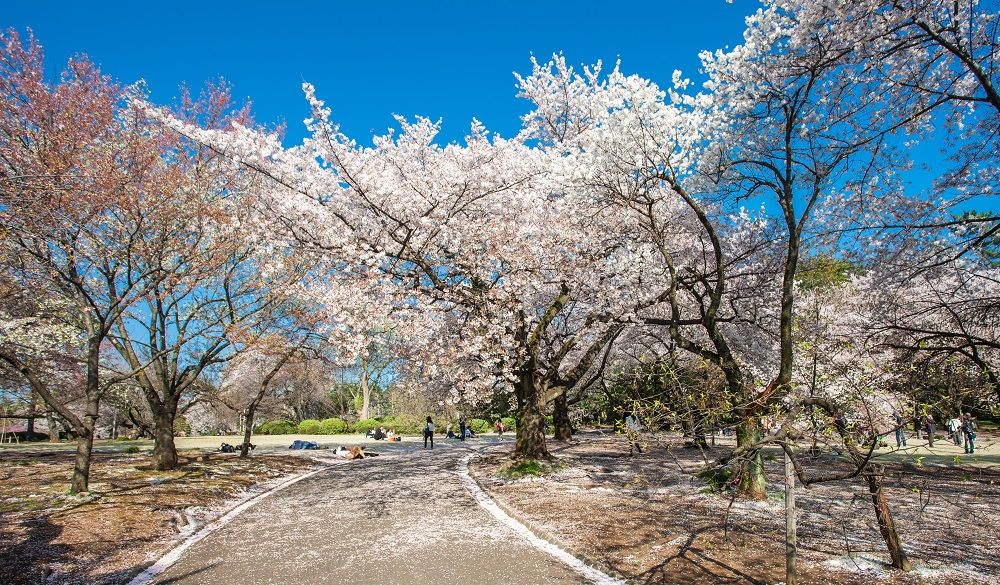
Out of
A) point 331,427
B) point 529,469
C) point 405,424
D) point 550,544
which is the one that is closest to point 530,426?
point 529,469

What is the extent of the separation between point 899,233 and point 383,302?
976 cm

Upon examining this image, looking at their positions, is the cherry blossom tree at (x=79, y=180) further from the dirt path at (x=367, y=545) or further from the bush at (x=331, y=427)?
the bush at (x=331, y=427)

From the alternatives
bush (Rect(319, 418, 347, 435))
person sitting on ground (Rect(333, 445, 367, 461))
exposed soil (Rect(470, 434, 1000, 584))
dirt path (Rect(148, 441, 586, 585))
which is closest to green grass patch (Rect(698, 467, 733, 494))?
exposed soil (Rect(470, 434, 1000, 584))

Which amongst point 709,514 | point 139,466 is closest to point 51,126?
point 139,466

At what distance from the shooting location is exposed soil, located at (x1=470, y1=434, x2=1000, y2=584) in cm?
525

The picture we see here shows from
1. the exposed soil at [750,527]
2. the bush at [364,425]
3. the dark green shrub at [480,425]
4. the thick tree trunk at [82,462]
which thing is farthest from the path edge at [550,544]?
the bush at [364,425]

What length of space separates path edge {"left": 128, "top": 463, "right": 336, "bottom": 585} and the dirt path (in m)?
0.13

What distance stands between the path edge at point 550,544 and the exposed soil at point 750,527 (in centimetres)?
9

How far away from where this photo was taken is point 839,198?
10508mm

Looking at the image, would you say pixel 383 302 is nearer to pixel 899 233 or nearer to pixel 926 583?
pixel 926 583

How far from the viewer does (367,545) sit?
672 centimetres

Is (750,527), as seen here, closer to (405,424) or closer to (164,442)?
(164,442)

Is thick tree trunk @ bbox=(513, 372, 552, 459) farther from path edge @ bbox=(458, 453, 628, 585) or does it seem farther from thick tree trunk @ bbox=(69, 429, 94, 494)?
thick tree trunk @ bbox=(69, 429, 94, 494)

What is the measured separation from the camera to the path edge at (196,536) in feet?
19.0
